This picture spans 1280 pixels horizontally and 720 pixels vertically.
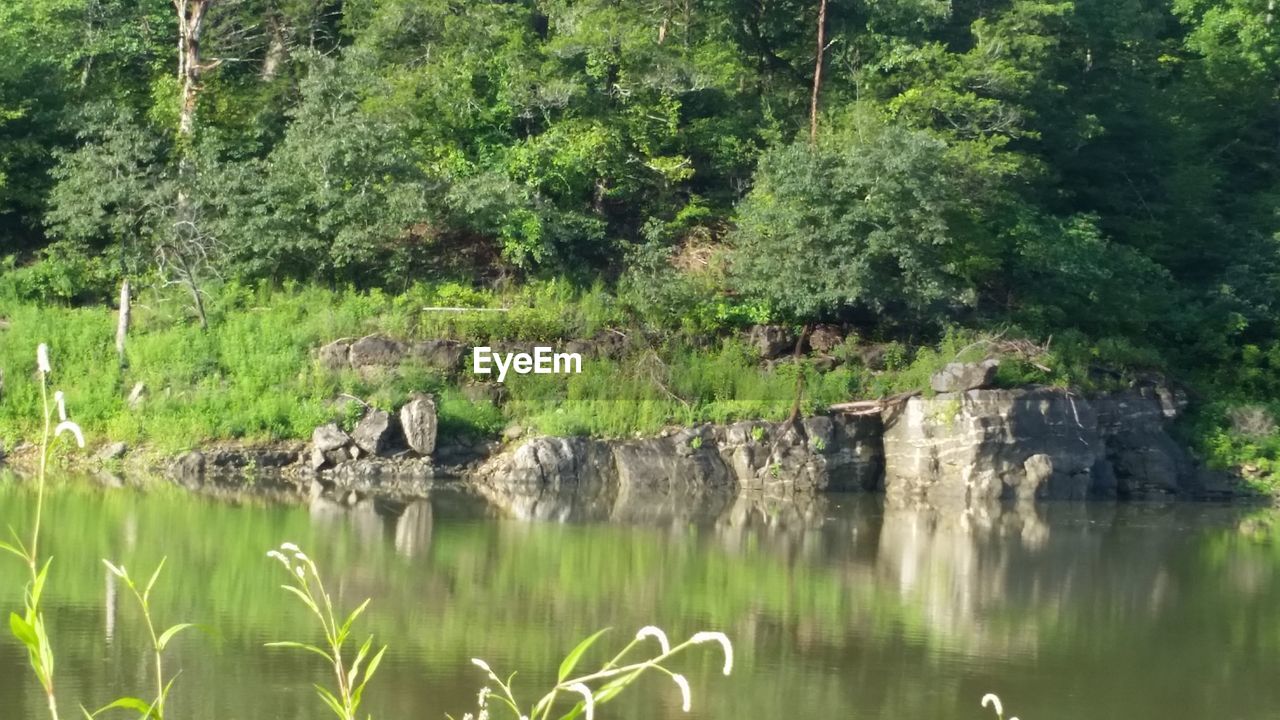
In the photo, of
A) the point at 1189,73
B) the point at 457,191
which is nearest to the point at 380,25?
the point at 457,191

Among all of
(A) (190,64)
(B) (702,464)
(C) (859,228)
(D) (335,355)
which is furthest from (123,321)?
(C) (859,228)

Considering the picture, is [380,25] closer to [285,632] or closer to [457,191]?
[457,191]

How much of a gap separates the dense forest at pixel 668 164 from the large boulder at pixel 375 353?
183 centimetres

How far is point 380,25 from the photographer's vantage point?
2839cm

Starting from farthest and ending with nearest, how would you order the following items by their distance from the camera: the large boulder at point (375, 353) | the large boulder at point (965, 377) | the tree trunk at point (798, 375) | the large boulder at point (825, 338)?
the large boulder at point (825, 338)
the large boulder at point (375, 353)
the tree trunk at point (798, 375)
the large boulder at point (965, 377)

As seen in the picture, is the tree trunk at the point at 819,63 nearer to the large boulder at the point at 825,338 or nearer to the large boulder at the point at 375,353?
the large boulder at the point at 825,338

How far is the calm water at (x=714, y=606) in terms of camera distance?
31.4 ft

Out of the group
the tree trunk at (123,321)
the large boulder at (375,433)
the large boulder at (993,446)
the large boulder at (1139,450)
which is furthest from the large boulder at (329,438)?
the large boulder at (1139,450)

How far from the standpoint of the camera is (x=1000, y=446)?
21938 millimetres

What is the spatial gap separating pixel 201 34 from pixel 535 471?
1304 centimetres

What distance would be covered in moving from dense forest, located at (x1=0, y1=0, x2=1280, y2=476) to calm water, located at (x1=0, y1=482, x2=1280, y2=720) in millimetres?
6498

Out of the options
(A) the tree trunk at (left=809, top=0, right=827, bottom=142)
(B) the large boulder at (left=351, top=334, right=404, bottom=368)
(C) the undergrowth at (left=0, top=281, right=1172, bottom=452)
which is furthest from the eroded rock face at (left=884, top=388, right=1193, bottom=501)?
(B) the large boulder at (left=351, top=334, right=404, bottom=368)

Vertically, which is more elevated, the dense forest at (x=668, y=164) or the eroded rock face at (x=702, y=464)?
the dense forest at (x=668, y=164)

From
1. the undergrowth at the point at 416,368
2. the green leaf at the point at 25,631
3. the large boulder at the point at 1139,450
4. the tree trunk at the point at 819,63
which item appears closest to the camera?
the green leaf at the point at 25,631
